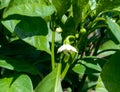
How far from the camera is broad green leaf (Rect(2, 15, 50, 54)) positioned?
93cm

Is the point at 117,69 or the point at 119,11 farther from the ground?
the point at 119,11

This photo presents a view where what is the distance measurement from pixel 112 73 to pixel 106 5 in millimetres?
190

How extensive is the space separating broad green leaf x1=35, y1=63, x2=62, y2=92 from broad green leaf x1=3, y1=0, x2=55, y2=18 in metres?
0.16

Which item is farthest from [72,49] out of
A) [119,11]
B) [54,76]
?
[119,11]

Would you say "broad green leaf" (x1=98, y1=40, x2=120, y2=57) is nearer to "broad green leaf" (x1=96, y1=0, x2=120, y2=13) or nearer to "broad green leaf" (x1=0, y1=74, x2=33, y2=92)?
"broad green leaf" (x1=96, y1=0, x2=120, y2=13)

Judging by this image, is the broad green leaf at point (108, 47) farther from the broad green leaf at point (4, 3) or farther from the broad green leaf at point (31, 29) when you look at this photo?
the broad green leaf at point (4, 3)

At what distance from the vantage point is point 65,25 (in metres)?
1.02

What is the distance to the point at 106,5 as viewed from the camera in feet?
3.34

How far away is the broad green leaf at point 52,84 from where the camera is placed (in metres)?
0.91

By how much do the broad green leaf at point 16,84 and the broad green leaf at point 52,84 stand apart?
0.03 m

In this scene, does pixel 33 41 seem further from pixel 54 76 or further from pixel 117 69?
pixel 117 69

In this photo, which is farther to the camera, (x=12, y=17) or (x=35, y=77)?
(x=35, y=77)

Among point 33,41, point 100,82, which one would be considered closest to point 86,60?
point 100,82

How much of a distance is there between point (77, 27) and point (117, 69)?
16 centimetres
